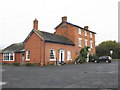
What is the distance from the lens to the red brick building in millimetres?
26781

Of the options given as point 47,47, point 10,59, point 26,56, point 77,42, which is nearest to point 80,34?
point 77,42

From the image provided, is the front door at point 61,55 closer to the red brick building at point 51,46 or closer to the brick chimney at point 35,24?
the red brick building at point 51,46

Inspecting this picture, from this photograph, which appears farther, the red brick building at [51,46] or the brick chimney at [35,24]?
the brick chimney at [35,24]

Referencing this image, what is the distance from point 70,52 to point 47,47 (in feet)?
25.1

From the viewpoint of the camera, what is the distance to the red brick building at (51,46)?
87.9 feet

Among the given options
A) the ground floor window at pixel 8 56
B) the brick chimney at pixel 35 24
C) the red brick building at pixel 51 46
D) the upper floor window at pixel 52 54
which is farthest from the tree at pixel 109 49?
the ground floor window at pixel 8 56

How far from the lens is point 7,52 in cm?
3291

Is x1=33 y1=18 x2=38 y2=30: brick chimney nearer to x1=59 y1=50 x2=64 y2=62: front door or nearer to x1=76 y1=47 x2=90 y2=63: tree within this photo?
x1=59 y1=50 x2=64 y2=62: front door

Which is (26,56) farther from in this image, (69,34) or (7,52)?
(69,34)

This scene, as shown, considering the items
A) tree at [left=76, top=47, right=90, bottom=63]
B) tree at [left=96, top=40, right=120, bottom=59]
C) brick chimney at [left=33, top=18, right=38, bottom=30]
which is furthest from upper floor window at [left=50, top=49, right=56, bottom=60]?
tree at [left=96, top=40, right=120, bottom=59]

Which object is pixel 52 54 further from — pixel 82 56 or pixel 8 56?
pixel 8 56

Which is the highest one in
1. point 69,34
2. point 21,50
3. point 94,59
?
point 69,34

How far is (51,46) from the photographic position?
27.6 m

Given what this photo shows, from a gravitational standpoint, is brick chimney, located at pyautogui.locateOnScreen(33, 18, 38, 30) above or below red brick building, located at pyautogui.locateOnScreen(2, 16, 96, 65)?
above
